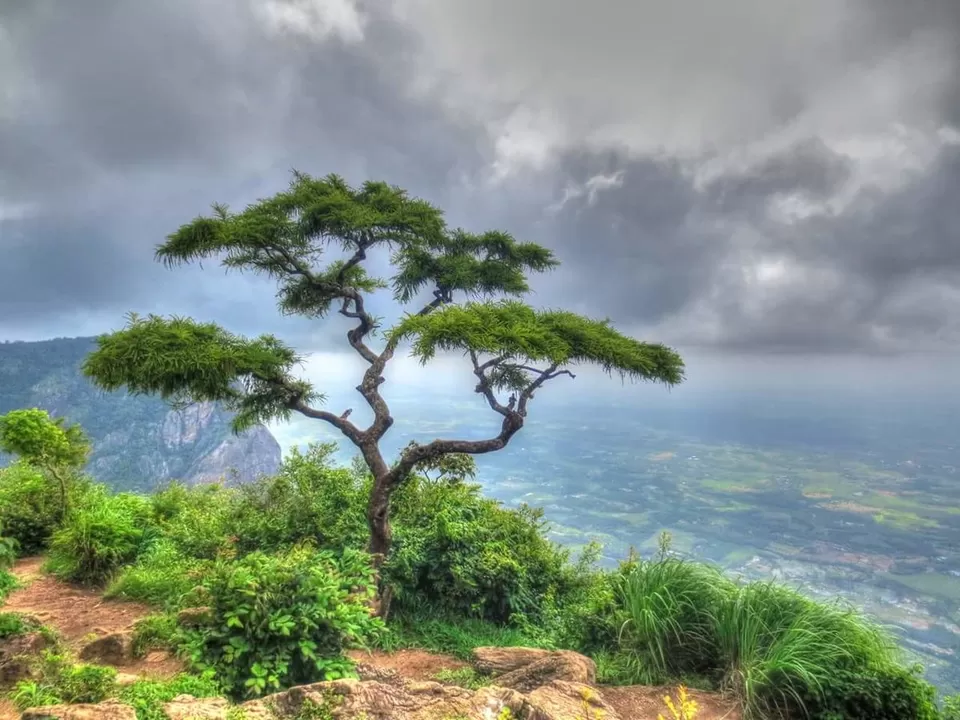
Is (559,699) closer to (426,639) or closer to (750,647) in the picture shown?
(750,647)

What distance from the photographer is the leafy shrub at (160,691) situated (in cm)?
284

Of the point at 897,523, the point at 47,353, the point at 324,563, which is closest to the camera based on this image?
the point at 324,563

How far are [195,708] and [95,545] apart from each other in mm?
5970

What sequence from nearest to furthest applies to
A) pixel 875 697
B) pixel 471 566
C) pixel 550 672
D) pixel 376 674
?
pixel 875 697 → pixel 376 674 → pixel 550 672 → pixel 471 566

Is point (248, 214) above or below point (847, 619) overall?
above

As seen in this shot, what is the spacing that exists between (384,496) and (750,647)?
4.65 meters

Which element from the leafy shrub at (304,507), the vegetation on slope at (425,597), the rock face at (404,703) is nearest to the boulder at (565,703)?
the rock face at (404,703)

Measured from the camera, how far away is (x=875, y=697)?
3537 millimetres

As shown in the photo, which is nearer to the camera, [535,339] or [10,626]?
[10,626]

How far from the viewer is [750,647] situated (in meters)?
4.36

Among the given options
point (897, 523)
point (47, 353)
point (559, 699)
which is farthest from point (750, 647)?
point (47, 353)

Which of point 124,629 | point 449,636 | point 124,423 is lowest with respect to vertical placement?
point 124,423

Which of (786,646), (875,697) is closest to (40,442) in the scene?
(786,646)

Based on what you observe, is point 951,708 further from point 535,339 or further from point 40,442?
point 40,442
